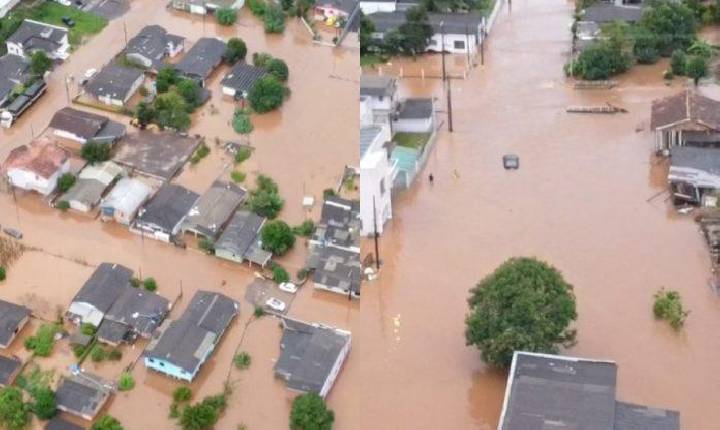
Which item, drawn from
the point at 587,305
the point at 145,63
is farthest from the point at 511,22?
the point at 587,305

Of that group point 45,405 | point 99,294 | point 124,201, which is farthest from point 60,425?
point 124,201

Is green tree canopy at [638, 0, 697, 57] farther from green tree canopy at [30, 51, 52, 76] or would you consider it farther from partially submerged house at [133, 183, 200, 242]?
green tree canopy at [30, 51, 52, 76]

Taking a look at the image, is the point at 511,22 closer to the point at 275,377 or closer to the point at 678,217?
the point at 678,217

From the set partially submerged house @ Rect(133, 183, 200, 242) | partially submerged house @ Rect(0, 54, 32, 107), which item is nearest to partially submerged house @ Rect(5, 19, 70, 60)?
partially submerged house @ Rect(0, 54, 32, 107)

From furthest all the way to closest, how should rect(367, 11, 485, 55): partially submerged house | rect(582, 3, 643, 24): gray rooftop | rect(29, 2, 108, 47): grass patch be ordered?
rect(29, 2, 108, 47): grass patch → rect(582, 3, 643, 24): gray rooftop → rect(367, 11, 485, 55): partially submerged house

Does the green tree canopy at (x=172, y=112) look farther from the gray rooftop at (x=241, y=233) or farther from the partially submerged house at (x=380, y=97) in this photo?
the partially submerged house at (x=380, y=97)
